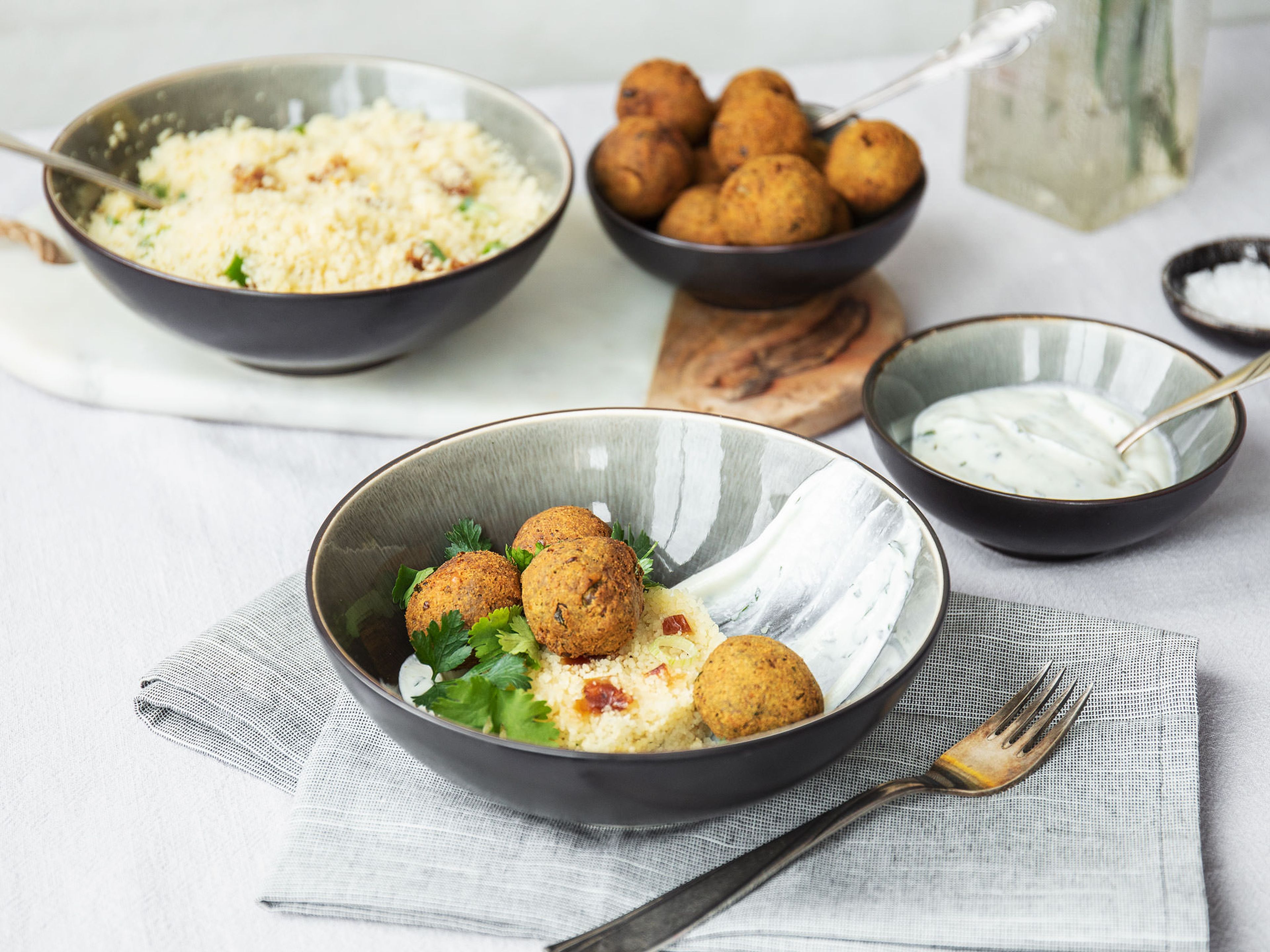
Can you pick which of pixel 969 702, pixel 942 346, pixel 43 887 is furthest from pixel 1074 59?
pixel 43 887

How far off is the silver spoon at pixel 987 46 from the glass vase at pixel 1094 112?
0.08m

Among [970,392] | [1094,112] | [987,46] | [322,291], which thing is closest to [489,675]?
[322,291]

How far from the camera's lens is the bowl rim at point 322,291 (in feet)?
4.67

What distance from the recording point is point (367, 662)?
1040 mm

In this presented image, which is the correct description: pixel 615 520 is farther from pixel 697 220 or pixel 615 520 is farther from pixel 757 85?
pixel 757 85

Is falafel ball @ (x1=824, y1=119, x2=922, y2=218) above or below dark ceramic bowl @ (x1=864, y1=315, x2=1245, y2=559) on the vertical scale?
above

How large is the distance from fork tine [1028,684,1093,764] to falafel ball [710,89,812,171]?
0.87m

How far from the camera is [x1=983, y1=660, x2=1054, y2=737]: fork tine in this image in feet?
3.55

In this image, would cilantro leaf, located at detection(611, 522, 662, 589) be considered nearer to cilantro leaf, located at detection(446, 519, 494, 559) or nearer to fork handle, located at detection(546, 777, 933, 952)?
cilantro leaf, located at detection(446, 519, 494, 559)

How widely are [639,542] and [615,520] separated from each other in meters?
0.04

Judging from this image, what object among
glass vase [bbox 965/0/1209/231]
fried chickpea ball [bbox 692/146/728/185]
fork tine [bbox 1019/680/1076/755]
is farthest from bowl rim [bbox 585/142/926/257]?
fork tine [bbox 1019/680/1076/755]

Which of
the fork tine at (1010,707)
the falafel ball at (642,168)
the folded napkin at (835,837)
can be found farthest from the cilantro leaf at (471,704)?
the falafel ball at (642,168)

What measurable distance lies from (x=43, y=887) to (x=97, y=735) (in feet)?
0.60

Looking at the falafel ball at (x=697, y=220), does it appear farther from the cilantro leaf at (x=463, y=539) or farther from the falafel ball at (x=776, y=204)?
the cilantro leaf at (x=463, y=539)
